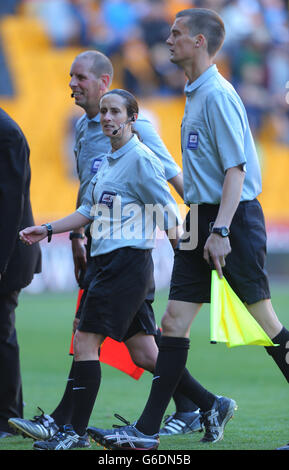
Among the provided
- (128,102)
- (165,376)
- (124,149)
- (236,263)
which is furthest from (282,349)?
(128,102)

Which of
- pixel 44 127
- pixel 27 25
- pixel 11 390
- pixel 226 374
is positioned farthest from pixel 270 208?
pixel 11 390

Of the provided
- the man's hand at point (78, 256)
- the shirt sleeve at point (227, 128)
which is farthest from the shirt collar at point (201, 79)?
the man's hand at point (78, 256)

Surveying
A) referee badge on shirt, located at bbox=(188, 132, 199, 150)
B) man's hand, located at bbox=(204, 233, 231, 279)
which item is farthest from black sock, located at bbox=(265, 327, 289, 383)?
referee badge on shirt, located at bbox=(188, 132, 199, 150)

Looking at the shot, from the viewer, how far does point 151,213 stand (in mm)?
4719

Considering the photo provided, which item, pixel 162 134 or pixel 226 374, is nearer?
pixel 226 374

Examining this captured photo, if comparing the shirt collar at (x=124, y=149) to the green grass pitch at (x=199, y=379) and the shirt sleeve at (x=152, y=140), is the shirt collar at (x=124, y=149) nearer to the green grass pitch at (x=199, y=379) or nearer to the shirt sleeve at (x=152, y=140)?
the shirt sleeve at (x=152, y=140)

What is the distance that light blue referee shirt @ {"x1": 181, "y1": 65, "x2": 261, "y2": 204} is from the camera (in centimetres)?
433

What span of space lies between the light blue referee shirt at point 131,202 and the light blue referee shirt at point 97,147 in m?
0.53

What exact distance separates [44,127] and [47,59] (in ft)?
7.36

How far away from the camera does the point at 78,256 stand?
5.62m

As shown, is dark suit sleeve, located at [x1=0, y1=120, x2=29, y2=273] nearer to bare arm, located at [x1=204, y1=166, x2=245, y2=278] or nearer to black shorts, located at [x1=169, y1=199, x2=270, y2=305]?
black shorts, located at [x1=169, y1=199, x2=270, y2=305]

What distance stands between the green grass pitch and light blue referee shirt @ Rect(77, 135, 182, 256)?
1088 millimetres

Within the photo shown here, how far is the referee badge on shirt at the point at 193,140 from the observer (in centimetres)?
446
